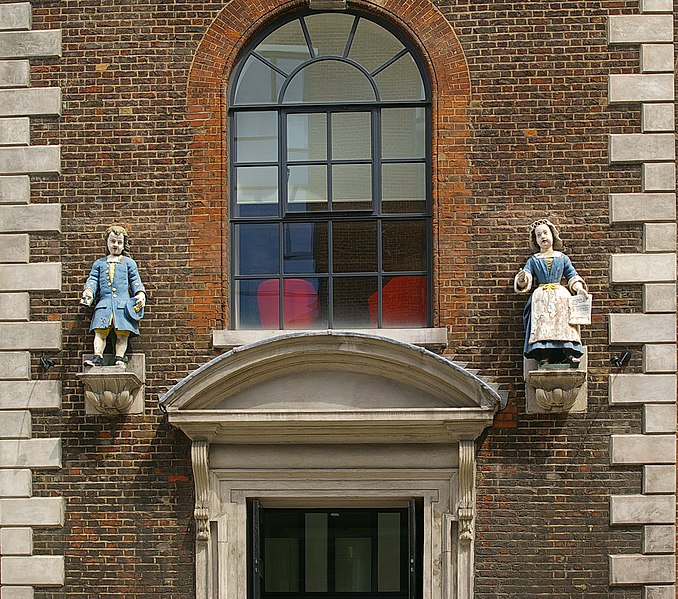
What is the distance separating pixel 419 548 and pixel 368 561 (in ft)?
2.61

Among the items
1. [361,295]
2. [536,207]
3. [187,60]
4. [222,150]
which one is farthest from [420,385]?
[187,60]

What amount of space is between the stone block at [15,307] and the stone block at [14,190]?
930 mm

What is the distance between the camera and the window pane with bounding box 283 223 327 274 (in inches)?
527

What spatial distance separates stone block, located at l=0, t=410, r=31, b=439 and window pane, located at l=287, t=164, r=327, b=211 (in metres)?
3.30

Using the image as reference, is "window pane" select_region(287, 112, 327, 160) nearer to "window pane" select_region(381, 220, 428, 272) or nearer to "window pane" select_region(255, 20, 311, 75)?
"window pane" select_region(255, 20, 311, 75)

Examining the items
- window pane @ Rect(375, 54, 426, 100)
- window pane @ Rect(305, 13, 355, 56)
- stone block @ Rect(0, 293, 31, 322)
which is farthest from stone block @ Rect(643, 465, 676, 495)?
stone block @ Rect(0, 293, 31, 322)

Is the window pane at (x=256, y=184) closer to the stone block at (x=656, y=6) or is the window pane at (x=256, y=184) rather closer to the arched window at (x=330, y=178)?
the arched window at (x=330, y=178)

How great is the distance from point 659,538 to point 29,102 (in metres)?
7.37

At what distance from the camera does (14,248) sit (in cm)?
1319

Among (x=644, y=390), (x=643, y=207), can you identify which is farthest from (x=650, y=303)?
(x=643, y=207)

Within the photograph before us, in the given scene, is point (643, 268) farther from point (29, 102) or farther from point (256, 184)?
point (29, 102)

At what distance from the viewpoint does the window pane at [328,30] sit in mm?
13633

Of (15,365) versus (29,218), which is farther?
(29,218)

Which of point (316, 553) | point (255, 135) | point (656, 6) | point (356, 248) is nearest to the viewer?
point (656, 6)
